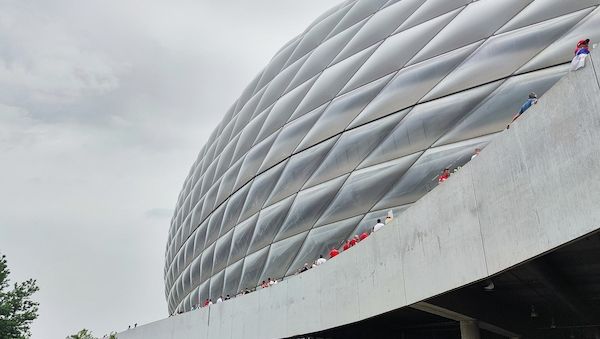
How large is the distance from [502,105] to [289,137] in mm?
9462

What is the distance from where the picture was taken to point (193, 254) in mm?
A: 32188

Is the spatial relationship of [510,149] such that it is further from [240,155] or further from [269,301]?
[240,155]

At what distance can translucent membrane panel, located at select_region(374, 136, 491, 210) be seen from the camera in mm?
14461

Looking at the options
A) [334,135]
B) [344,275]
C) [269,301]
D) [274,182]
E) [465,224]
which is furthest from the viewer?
[274,182]

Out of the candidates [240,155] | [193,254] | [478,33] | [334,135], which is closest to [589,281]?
[478,33]

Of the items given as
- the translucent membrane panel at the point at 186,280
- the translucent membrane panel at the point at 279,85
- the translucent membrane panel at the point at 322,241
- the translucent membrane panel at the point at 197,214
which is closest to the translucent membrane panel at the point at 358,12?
the translucent membrane panel at the point at 279,85

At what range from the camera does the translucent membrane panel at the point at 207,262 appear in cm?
2789

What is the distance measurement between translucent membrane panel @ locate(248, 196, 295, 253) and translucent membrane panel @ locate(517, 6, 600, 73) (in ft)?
32.5

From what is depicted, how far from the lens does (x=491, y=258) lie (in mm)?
6770

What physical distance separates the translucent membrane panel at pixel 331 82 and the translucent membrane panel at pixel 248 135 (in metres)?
3.70

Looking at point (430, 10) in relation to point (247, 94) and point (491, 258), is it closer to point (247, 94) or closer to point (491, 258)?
point (491, 258)

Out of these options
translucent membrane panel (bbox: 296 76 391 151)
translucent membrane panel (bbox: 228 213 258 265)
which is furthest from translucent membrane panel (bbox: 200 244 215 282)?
translucent membrane panel (bbox: 296 76 391 151)

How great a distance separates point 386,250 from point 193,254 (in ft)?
80.8

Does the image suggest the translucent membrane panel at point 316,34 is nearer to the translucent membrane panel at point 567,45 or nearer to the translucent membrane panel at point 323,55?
the translucent membrane panel at point 323,55
